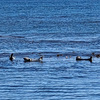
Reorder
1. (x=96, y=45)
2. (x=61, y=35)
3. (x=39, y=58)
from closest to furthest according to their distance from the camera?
1. (x=39, y=58)
2. (x=96, y=45)
3. (x=61, y=35)

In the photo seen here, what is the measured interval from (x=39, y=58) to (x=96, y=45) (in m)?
11.5

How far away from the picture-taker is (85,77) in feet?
126

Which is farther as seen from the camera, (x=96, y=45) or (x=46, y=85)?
(x=96, y=45)

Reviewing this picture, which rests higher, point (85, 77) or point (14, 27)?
point (14, 27)

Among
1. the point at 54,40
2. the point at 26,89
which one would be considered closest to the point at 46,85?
the point at 26,89

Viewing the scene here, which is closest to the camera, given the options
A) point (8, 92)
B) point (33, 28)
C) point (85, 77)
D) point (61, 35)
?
point (8, 92)

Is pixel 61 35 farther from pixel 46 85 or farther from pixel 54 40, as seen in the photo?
pixel 46 85

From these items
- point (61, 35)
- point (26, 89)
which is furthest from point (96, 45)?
point (26, 89)

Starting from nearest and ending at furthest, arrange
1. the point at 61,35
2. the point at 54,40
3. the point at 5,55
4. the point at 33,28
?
the point at 5,55, the point at 54,40, the point at 61,35, the point at 33,28

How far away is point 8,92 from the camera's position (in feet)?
110

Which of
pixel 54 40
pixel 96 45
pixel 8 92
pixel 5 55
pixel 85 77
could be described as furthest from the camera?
pixel 54 40

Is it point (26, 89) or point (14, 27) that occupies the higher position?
point (14, 27)

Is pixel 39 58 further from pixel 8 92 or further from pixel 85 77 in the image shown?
pixel 8 92

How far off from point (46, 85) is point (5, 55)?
46.9 feet
